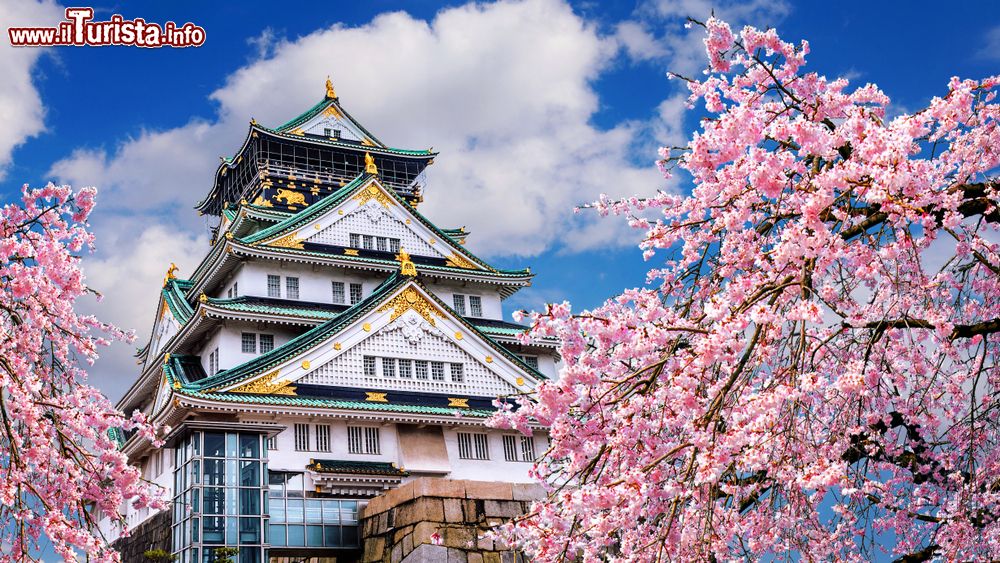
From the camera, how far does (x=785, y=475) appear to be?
6.93m

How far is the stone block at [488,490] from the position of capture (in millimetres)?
15844

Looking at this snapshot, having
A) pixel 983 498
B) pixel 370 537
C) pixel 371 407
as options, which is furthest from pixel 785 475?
pixel 371 407

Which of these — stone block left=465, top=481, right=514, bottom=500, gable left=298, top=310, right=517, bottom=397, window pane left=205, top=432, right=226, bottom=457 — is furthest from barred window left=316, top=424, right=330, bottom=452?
stone block left=465, top=481, right=514, bottom=500

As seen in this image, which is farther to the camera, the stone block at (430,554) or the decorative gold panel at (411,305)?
Result: the decorative gold panel at (411,305)

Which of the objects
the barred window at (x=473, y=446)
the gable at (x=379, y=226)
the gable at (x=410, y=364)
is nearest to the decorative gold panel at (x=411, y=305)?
the gable at (x=410, y=364)

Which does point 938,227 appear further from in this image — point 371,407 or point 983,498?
point 371,407

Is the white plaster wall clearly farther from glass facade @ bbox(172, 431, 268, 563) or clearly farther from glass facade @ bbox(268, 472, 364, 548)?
glass facade @ bbox(268, 472, 364, 548)

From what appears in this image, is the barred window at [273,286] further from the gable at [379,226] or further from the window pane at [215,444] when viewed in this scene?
the window pane at [215,444]

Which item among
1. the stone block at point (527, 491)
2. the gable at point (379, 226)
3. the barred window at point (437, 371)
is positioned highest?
the gable at point (379, 226)

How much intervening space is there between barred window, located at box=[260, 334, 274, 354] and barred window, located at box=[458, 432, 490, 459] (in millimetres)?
6795

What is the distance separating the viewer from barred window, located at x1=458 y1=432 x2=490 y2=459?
2681cm

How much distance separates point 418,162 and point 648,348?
107ft

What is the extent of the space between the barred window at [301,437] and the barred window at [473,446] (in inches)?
172

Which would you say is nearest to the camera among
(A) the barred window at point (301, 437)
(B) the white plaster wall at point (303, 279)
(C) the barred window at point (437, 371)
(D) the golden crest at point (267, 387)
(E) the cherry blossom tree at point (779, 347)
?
(E) the cherry blossom tree at point (779, 347)
